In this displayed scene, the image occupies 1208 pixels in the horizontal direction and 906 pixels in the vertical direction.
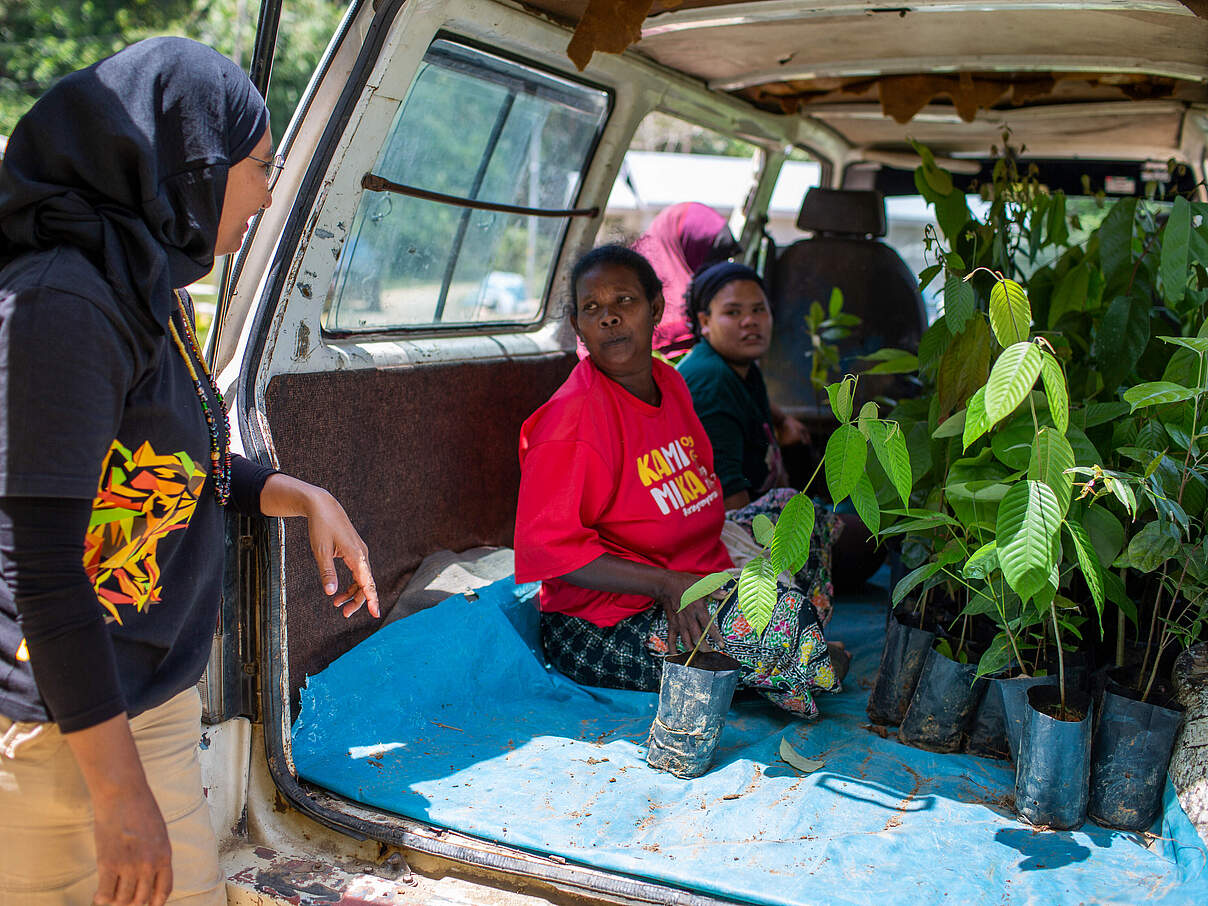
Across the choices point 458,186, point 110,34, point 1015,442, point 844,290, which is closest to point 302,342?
point 458,186

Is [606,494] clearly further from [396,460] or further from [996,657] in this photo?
[996,657]

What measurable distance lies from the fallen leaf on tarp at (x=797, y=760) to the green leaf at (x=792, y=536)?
58 centimetres

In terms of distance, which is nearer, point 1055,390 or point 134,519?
point 134,519

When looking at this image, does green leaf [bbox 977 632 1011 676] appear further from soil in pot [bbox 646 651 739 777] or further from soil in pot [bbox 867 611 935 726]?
soil in pot [bbox 646 651 739 777]

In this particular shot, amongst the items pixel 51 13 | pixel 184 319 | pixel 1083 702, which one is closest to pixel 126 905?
pixel 184 319

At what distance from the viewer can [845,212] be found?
4879mm

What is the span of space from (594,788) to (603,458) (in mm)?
813

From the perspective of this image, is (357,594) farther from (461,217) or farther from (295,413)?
(461,217)

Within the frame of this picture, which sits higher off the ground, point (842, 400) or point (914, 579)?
point (842, 400)

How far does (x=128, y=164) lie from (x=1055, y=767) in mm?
1901

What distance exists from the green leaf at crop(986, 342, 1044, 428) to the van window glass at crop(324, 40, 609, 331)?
63.0 inches

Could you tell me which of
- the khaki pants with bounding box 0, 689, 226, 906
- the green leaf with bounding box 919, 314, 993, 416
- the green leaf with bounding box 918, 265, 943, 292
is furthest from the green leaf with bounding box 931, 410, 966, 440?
the khaki pants with bounding box 0, 689, 226, 906

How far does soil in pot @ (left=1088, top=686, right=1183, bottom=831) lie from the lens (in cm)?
205

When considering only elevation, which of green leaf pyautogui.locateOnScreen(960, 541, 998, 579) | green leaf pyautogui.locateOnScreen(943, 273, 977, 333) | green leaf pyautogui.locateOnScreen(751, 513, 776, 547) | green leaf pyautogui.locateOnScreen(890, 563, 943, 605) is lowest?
green leaf pyautogui.locateOnScreen(890, 563, 943, 605)
